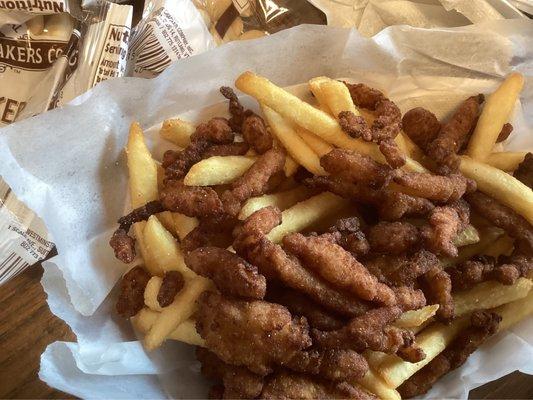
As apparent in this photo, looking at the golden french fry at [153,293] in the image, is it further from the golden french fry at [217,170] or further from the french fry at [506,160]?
the french fry at [506,160]

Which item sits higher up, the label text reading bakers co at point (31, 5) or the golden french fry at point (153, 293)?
the label text reading bakers co at point (31, 5)

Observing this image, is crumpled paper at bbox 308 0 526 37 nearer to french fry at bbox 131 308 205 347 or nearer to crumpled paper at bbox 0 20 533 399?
crumpled paper at bbox 0 20 533 399

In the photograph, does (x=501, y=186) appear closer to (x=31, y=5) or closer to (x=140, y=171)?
(x=140, y=171)

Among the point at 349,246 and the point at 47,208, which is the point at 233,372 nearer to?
the point at 349,246

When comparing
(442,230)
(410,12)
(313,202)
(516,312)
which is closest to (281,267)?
(313,202)

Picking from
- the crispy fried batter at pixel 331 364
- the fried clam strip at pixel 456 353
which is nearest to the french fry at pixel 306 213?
the crispy fried batter at pixel 331 364
